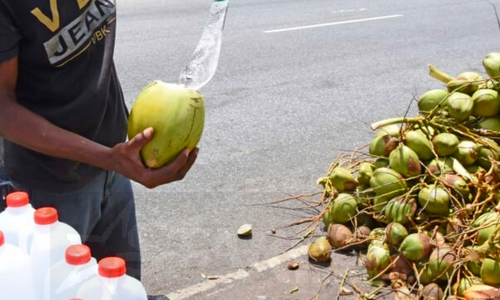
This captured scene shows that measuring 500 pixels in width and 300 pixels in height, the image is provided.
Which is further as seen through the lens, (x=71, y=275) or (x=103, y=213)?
(x=103, y=213)

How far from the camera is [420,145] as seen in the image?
321cm

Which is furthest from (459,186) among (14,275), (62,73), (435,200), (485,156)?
(14,275)

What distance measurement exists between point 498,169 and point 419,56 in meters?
5.17

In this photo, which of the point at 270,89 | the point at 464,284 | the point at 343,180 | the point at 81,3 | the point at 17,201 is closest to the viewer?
the point at 17,201

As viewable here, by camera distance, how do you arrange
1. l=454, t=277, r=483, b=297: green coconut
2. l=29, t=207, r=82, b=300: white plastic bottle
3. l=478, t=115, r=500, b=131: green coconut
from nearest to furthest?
1. l=29, t=207, r=82, b=300: white plastic bottle
2. l=454, t=277, r=483, b=297: green coconut
3. l=478, t=115, r=500, b=131: green coconut

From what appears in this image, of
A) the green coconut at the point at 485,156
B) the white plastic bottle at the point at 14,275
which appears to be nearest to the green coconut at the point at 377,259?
the green coconut at the point at 485,156

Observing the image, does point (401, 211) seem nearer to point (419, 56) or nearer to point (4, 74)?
point (4, 74)

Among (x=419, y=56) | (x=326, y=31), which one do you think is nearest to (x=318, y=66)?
(x=419, y=56)

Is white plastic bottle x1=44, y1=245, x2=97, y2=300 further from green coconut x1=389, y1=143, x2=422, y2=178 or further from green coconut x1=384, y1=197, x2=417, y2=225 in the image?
green coconut x1=389, y1=143, x2=422, y2=178

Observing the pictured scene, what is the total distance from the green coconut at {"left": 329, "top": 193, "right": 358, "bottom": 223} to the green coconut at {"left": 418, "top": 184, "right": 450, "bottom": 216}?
41cm

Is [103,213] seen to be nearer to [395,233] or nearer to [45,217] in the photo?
[45,217]

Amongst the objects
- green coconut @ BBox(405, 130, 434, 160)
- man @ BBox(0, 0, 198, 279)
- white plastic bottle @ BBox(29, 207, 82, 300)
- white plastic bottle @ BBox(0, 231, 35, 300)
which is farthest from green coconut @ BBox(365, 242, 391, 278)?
white plastic bottle @ BBox(0, 231, 35, 300)

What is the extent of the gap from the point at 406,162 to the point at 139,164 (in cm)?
170

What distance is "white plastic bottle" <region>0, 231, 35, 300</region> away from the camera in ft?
4.70
